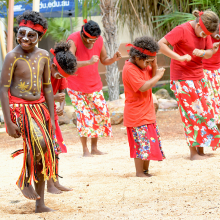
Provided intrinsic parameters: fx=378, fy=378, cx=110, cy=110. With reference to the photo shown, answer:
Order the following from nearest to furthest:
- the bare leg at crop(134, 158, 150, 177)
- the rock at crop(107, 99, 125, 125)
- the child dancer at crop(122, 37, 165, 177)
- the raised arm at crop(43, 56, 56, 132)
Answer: the raised arm at crop(43, 56, 56, 132)
the child dancer at crop(122, 37, 165, 177)
the bare leg at crop(134, 158, 150, 177)
the rock at crop(107, 99, 125, 125)

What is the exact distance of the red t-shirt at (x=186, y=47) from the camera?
427 cm

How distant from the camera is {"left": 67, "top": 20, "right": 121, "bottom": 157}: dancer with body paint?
5090 mm

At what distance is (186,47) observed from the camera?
4332mm

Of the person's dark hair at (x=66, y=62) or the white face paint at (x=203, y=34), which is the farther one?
the white face paint at (x=203, y=34)

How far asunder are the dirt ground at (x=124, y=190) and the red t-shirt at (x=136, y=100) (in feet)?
A: 1.86

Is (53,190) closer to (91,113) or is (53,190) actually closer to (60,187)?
(60,187)

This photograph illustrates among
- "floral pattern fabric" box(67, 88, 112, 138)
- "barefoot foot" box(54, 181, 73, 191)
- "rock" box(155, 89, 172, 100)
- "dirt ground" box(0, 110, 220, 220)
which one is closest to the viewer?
"dirt ground" box(0, 110, 220, 220)

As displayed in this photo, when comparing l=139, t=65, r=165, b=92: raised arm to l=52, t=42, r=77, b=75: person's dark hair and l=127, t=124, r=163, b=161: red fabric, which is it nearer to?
l=127, t=124, r=163, b=161: red fabric

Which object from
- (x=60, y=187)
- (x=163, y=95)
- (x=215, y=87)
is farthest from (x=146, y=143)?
(x=163, y=95)

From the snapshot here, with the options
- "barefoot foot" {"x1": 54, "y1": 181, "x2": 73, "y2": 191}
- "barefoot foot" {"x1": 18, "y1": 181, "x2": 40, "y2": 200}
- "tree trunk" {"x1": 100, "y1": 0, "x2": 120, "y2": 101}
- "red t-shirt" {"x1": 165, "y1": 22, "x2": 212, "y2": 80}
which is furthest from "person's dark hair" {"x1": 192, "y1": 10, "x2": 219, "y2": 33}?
"tree trunk" {"x1": 100, "y1": 0, "x2": 120, "y2": 101}

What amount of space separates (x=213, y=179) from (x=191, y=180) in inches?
7.7

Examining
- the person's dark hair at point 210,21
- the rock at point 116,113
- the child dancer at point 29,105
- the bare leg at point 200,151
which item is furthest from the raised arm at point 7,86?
the rock at point 116,113

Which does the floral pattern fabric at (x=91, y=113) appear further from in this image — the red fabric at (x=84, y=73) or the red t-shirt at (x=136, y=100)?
the red t-shirt at (x=136, y=100)

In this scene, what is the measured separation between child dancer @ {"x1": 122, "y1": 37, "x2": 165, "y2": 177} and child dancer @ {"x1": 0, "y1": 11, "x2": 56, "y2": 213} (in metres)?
1.02
